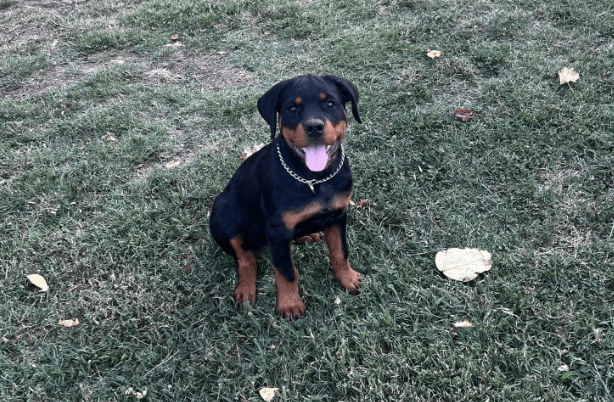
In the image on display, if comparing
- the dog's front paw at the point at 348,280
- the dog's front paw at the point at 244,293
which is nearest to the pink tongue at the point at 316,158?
the dog's front paw at the point at 348,280

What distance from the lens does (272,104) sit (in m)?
2.77

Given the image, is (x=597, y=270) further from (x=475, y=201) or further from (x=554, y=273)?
(x=475, y=201)

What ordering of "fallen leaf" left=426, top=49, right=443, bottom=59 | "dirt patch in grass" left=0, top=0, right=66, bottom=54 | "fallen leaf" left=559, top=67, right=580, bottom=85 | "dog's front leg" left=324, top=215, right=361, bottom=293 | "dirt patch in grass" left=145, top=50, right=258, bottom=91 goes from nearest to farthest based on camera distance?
"dog's front leg" left=324, top=215, right=361, bottom=293
"fallen leaf" left=559, top=67, right=580, bottom=85
"fallen leaf" left=426, top=49, right=443, bottom=59
"dirt patch in grass" left=145, top=50, right=258, bottom=91
"dirt patch in grass" left=0, top=0, right=66, bottom=54

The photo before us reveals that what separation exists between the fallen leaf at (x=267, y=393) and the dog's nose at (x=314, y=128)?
1393mm

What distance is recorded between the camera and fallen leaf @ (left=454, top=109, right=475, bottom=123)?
4359 millimetres

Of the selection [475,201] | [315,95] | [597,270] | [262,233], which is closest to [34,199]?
[262,233]

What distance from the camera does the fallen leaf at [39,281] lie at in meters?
3.25

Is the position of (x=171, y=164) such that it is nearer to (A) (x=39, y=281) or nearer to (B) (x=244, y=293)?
(A) (x=39, y=281)

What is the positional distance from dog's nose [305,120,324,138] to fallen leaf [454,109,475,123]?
2.34 m

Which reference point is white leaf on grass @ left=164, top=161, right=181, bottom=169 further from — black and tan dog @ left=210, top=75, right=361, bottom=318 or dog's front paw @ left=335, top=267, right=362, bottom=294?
dog's front paw @ left=335, top=267, right=362, bottom=294

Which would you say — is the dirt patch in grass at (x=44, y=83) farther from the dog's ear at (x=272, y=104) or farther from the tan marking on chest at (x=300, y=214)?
the tan marking on chest at (x=300, y=214)

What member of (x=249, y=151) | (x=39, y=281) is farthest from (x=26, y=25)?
(x=39, y=281)

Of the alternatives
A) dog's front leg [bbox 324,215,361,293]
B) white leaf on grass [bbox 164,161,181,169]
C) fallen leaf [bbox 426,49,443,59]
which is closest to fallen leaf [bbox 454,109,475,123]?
fallen leaf [bbox 426,49,443,59]

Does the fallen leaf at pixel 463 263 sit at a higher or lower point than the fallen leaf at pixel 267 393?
higher
